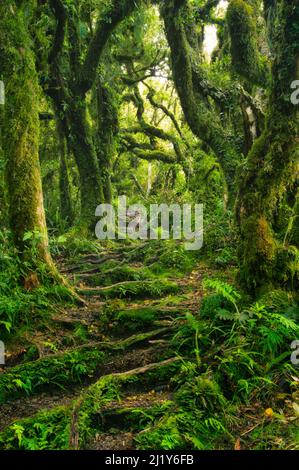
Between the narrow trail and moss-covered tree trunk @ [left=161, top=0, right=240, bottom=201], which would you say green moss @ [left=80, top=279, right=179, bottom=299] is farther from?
moss-covered tree trunk @ [left=161, top=0, right=240, bottom=201]

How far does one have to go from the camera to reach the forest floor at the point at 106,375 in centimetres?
340

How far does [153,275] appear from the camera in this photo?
7.83 m

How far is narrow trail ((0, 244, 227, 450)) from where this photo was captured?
11.9 ft

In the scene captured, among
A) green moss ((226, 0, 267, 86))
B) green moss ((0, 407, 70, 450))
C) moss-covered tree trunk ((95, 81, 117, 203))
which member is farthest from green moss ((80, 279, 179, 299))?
moss-covered tree trunk ((95, 81, 117, 203))

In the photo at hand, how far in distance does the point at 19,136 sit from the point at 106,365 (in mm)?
3234

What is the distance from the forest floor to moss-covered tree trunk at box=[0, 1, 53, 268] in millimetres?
1235

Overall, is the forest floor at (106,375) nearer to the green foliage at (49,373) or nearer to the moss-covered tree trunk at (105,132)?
the green foliage at (49,373)

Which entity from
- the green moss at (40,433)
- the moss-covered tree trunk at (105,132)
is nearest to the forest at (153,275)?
the green moss at (40,433)

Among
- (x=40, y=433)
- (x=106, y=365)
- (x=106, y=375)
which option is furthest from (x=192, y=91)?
(x=40, y=433)

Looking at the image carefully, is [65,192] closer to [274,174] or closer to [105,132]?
[105,132]

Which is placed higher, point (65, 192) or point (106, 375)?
point (65, 192)

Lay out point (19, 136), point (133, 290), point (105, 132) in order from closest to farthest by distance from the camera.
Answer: point (19, 136)
point (133, 290)
point (105, 132)

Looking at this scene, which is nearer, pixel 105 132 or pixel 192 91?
pixel 192 91

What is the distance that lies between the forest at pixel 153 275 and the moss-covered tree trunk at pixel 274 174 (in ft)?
0.05
